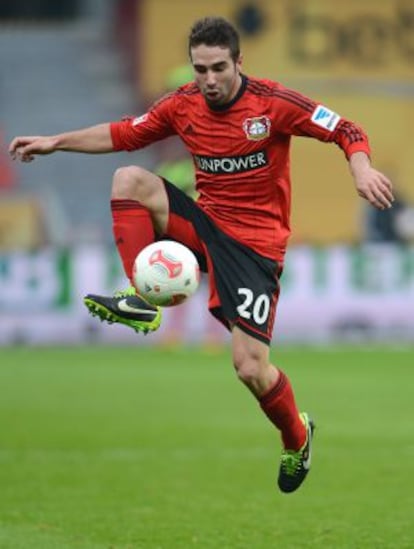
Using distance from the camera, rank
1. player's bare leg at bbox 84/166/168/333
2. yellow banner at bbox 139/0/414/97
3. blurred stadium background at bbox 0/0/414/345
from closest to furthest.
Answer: player's bare leg at bbox 84/166/168/333 → blurred stadium background at bbox 0/0/414/345 → yellow banner at bbox 139/0/414/97

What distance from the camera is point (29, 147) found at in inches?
292

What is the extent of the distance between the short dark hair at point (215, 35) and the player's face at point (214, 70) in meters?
0.02

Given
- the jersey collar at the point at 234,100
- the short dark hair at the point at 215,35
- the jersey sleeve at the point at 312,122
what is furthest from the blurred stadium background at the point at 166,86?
the short dark hair at the point at 215,35

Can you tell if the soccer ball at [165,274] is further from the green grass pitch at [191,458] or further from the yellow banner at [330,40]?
the yellow banner at [330,40]

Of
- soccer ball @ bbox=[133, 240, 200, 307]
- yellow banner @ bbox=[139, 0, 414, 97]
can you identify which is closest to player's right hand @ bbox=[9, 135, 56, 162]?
soccer ball @ bbox=[133, 240, 200, 307]

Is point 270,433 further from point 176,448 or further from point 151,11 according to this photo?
point 151,11

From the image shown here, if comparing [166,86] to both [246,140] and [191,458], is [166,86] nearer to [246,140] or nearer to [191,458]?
[191,458]

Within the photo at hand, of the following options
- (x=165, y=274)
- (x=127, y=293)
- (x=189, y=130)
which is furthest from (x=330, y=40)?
(x=165, y=274)

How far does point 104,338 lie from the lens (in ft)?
64.4

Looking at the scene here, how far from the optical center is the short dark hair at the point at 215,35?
22.8ft

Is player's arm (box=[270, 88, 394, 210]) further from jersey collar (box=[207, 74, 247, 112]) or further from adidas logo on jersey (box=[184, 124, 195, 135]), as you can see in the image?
adidas logo on jersey (box=[184, 124, 195, 135])

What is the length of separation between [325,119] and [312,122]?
0.07m

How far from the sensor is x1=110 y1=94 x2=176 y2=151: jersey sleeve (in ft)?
24.4

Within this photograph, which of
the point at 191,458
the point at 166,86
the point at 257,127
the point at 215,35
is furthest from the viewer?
the point at 166,86
